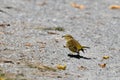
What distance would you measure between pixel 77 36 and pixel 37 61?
4.52 m

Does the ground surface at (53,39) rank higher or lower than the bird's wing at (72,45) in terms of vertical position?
lower

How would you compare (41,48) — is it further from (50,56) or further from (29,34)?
(29,34)

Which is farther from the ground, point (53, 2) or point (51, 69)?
point (51, 69)

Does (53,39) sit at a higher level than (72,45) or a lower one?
lower

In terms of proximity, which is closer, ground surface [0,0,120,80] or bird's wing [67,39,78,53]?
ground surface [0,0,120,80]

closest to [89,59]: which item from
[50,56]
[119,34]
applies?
[50,56]

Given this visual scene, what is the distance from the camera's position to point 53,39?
15.6 m

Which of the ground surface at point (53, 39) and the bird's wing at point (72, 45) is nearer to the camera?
the ground surface at point (53, 39)

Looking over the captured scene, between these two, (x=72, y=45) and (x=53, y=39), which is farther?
(x=53, y=39)

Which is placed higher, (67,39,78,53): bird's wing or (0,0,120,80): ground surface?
(67,39,78,53): bird's wing

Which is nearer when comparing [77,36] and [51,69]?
[51,69]

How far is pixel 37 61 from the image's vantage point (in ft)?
41.2

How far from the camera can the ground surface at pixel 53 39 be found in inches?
463

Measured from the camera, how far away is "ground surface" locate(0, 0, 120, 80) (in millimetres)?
11750
